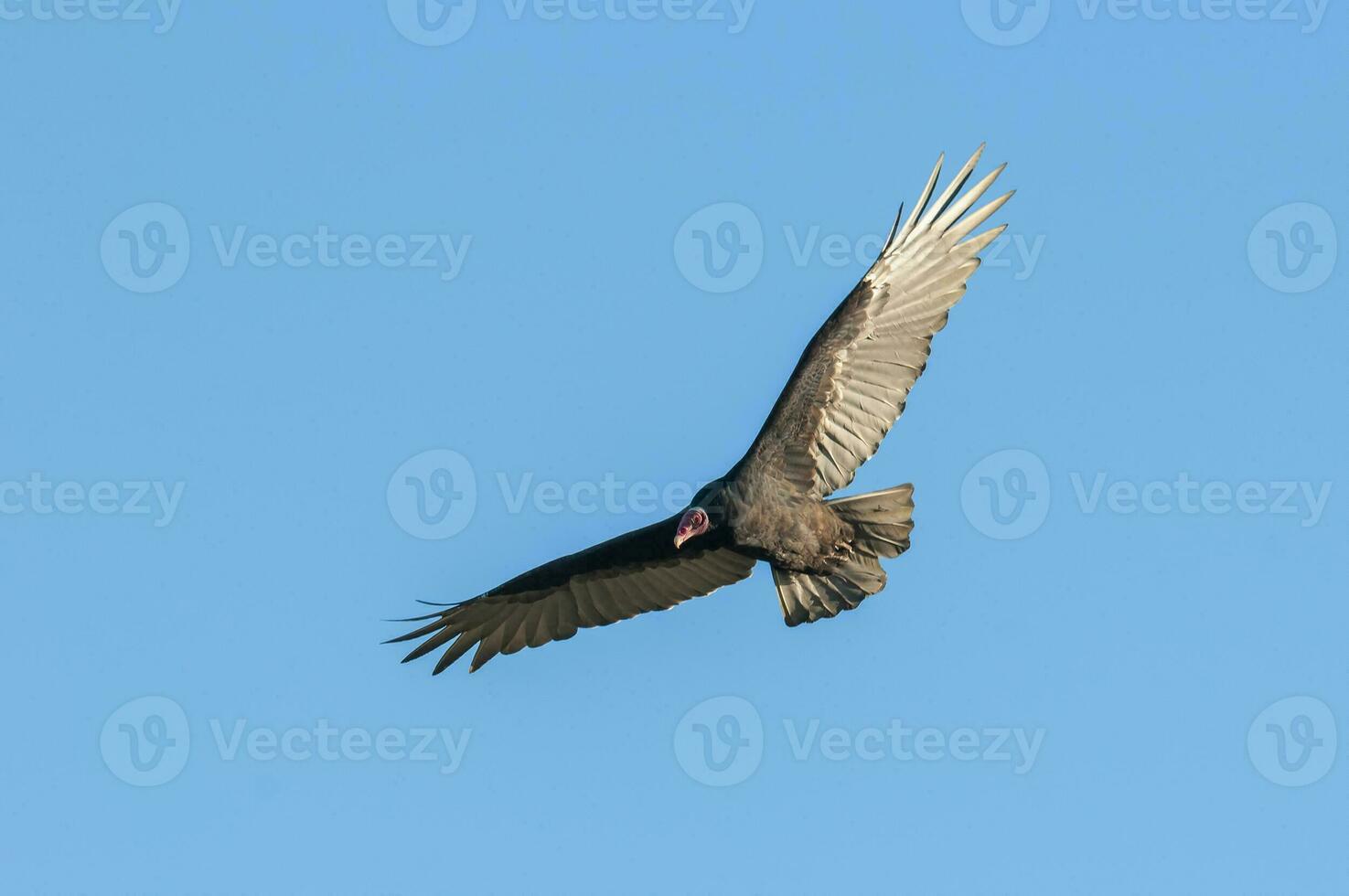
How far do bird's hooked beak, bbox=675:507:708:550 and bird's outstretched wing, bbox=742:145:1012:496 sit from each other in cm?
49

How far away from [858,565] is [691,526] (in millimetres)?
1200

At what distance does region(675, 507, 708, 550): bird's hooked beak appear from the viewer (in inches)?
519

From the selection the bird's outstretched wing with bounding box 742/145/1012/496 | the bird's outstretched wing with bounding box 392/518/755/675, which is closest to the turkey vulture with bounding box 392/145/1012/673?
the bird's outstretched wing with bounding box 742/145/1012/496

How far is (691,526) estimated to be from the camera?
519 inches

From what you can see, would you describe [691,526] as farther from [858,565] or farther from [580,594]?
[580,594]

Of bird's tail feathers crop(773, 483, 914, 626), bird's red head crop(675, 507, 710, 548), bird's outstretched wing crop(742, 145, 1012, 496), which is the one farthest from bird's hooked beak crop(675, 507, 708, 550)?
bird's tail feathers crop(773, 483, 914, 626)

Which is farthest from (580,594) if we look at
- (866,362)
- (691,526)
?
(866,362)

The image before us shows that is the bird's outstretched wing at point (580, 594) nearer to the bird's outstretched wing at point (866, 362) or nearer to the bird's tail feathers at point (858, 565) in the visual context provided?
the bird's tail feathers at point (858, 565)

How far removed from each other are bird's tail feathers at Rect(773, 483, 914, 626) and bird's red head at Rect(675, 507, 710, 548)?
0.79m

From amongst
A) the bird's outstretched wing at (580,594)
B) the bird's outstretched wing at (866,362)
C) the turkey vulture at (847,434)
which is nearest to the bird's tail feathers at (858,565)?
the turkey vulture at (847,434)

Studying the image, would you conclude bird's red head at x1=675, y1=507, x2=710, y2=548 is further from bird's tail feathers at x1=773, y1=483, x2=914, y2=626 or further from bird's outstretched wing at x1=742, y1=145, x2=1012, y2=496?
bird's tail feathers at x1=773, y1=483, x2=914, y2=626

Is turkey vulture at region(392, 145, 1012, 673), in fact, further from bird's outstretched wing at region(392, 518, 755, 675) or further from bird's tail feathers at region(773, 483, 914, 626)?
bird's outstretched wing at region(392, 518, 755, 675)

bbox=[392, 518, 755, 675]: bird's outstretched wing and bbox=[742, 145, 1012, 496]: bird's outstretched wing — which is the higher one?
bbox=[742, 145, 1012, 496]: bird's outstretched wing

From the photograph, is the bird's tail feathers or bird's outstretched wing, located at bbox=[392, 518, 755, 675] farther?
bird's outstretched wing, located at bbox=[392, 518, 755, 675]
